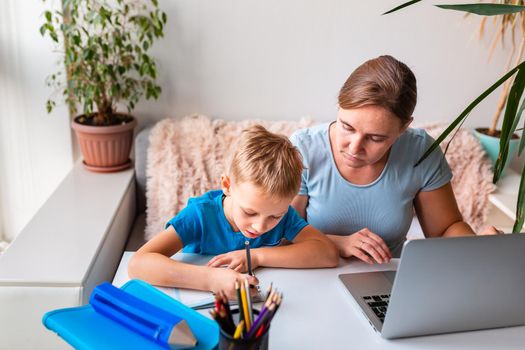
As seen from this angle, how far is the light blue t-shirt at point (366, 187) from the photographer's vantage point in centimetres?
146

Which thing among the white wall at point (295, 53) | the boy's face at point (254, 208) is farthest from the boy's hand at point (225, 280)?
the white wall at point (295, 53)

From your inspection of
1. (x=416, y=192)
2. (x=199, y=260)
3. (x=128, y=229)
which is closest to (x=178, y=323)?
(x=199, y=260)

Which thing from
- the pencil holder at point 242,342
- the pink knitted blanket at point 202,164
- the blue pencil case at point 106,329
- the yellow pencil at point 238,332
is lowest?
the pink knitted blanket at point 202,164

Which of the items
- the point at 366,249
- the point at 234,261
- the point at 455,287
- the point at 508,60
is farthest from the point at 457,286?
the point at 508,60

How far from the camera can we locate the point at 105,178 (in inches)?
81.5

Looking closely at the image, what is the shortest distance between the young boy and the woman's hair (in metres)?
0.22

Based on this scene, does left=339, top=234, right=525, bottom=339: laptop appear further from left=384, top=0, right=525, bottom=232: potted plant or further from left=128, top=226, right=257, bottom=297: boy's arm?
left=128, top=226, right=257, bottom=297: boy's arm

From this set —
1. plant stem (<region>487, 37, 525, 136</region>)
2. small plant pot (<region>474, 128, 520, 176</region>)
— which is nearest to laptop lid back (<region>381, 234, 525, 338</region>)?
small plant pot (<region>474, 128, 520, 176</region>)

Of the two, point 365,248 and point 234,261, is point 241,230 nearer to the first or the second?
point 234,261

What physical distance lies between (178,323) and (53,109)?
150cm

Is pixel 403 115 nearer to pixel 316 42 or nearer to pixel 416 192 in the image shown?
pixel 416 192

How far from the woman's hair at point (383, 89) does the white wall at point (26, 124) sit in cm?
130

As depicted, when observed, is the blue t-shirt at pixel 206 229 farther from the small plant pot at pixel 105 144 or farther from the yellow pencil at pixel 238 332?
the small plant pot at pixel 105 144

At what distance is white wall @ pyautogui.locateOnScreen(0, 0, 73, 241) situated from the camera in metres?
2.03
